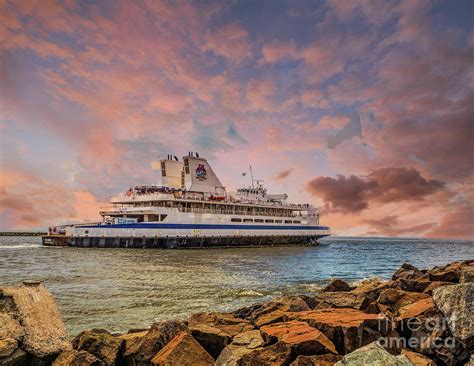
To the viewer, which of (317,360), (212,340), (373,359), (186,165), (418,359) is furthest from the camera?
(186,165)

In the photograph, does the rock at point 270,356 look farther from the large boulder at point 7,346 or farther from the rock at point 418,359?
the large boulder at point 7,346

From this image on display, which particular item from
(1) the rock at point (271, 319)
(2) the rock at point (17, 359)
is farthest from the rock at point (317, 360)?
(2) the rock at point (17, 359)

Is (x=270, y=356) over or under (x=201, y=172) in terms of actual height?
under

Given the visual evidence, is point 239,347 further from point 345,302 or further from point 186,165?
point 186,165

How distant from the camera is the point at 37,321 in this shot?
5477mm

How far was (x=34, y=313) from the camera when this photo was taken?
5.55 meters

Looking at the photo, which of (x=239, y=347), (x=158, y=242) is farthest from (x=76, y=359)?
(x=158, y=242)

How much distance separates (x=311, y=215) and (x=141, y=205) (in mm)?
38726

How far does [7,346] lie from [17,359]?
0.26 m

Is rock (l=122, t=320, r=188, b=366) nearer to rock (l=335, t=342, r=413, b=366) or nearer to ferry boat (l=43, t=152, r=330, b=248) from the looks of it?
rock (l=335, t=342, r=413, b=366)

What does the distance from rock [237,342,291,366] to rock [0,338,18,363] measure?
10.6 feet

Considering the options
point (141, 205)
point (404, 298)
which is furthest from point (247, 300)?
point (141, 205)

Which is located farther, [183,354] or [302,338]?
[183,354]

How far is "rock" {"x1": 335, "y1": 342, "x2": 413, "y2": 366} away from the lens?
378 centimetres
